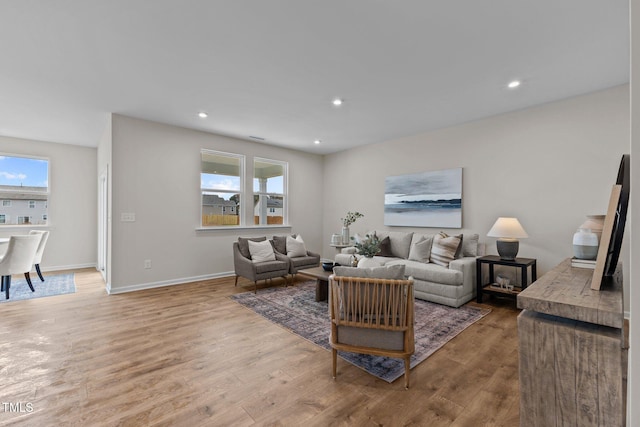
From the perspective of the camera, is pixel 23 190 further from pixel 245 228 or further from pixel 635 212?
pixel 635 212

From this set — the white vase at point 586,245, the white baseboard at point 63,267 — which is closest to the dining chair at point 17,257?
the white baseboard at point 63,267

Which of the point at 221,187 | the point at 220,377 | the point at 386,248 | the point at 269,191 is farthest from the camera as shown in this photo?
the point at 269,191

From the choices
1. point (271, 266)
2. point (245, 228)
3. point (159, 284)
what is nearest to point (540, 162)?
point (271, 266)

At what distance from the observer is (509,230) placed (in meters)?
3.80

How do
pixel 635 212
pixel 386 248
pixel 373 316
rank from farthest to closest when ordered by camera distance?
pixel 386 248, pixel 373 316, pixel 635 212

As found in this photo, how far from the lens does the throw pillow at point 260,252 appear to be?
188 inches

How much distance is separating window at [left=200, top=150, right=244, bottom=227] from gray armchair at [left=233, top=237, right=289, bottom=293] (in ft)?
→ 3.32

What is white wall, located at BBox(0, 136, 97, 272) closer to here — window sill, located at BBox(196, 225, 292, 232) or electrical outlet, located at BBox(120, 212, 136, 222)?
electrical outlet, located at BBox(120, 212, 136, 222)

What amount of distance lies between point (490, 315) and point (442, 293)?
570 mm

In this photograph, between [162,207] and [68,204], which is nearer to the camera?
[162,207]

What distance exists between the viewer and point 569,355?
99cm

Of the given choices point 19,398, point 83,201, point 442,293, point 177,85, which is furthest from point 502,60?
point 83,201

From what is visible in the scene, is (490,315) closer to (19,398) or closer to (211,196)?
(19,398)

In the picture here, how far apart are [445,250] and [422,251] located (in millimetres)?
356
